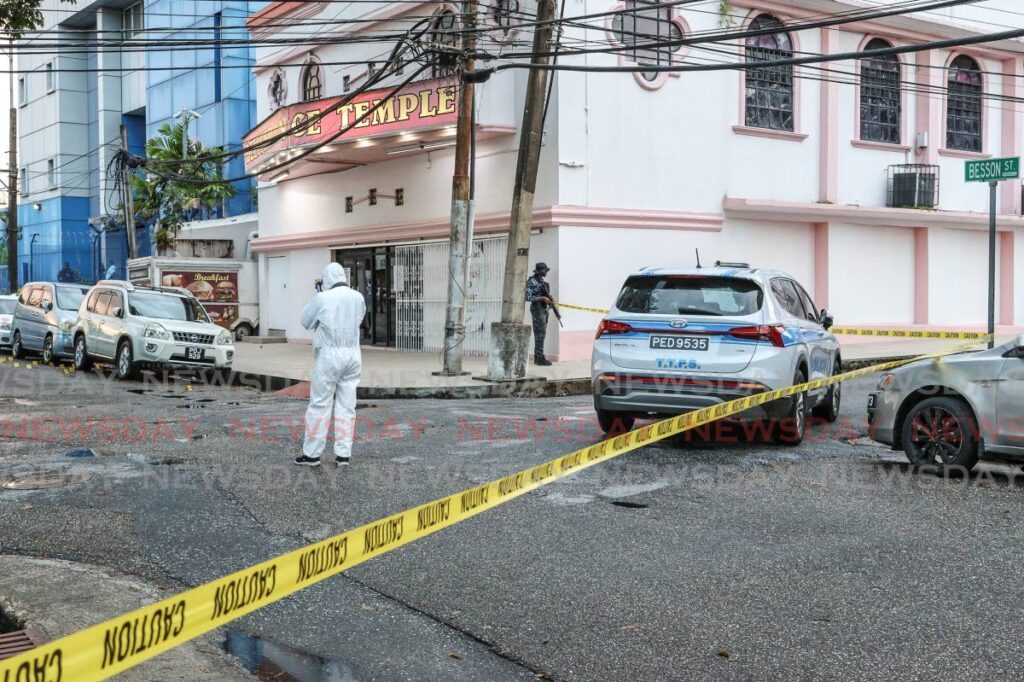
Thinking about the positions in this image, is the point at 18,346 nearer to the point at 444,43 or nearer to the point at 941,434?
Result: the point at 444,43

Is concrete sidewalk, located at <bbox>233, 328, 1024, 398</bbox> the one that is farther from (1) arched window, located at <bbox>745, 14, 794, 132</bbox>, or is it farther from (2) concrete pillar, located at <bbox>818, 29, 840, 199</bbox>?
(1) arched window, located at <bbox>745, 14, 794, 132</bbox>

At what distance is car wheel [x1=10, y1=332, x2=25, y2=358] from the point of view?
2197 centimetres

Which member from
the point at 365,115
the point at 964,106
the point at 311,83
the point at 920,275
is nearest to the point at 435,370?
the point at 365,115

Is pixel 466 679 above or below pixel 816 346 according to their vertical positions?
below

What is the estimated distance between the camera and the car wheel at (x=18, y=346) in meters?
22.0

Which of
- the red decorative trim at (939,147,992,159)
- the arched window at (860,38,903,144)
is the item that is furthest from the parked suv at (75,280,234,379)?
the red decorative trim at (939,147,992,159)

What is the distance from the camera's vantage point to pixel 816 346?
1067 centimetres

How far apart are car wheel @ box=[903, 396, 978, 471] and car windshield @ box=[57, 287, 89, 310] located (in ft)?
56.9

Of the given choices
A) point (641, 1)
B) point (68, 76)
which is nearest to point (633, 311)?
point (641, 1)

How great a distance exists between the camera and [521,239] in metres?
16.0

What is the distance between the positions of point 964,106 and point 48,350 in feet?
71.9

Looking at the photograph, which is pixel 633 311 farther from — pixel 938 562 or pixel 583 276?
pixel 583 276

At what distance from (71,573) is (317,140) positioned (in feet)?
56.3

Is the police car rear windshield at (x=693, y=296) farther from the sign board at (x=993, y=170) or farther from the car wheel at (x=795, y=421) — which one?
the sign board at (x=993, y=170)
